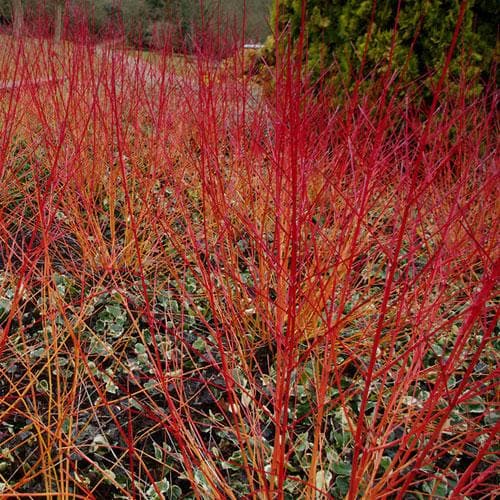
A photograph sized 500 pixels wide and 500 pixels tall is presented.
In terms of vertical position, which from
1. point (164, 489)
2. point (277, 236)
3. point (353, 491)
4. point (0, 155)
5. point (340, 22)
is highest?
point (340, 22)

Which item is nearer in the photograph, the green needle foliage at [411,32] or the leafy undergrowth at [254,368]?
the leafy undergrowth at [254,368]

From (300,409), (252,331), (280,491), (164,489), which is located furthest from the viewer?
(252,331)

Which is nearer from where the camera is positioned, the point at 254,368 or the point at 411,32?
the point at 254,368

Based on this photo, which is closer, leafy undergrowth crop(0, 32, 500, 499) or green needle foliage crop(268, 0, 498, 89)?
leafy undergrowth crop(0, 32, 500, 499)

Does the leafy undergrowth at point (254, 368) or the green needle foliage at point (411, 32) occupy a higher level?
the green needle foliage at point (411, 32)

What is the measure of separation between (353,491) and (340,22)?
380 centimetres

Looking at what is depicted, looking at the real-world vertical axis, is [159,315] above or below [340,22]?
below

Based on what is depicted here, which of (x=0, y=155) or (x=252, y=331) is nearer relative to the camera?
(x=0, y=155)

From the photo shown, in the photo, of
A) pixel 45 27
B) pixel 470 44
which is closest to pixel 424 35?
pixel 470 44

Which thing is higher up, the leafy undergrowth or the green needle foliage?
the green needle foliage

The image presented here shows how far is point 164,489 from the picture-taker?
134 centimetres

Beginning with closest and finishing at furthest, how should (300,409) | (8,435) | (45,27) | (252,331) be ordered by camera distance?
1. (8,435)
2. (300,409)
3. (252,331)
4. (45,27)

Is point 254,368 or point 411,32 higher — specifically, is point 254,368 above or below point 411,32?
below

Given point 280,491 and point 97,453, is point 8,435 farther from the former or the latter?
point 280,491
